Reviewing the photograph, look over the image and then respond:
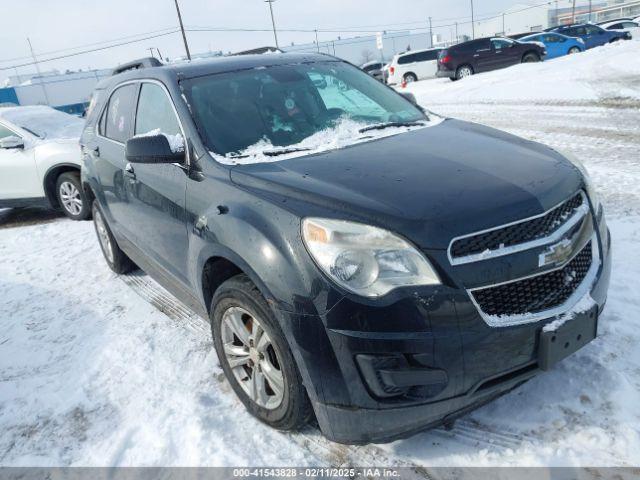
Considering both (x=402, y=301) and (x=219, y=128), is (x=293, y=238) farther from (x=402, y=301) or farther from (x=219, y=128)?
(x=219, y=128)

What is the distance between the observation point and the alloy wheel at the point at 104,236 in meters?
4.79

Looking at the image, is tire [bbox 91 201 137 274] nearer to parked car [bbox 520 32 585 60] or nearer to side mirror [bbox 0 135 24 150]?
side mirror [bbox 0 135 24 150]

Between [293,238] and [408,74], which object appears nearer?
[293,238]

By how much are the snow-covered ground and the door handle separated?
3.62 feet

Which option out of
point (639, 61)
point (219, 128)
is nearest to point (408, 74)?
point (639, 61)

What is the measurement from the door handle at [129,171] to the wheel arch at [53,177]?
3.75 m

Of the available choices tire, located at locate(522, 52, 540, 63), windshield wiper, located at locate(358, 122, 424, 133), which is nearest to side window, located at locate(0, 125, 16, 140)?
windshield wiper, located at locate(358, 122, 424, 133)

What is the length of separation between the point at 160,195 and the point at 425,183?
5.61ft

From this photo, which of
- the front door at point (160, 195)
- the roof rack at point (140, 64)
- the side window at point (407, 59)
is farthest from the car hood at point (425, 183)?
the side window at point (407, 59)

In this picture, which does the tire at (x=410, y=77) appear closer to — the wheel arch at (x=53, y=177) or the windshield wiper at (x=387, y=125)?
the wheel arch at (x=53, y=177)

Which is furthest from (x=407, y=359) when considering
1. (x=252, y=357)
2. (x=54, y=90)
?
(x=54, y=90)

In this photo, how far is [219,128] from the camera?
291 centimetres

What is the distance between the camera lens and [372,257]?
A: 1.98 meters

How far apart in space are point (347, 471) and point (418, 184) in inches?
51.6
